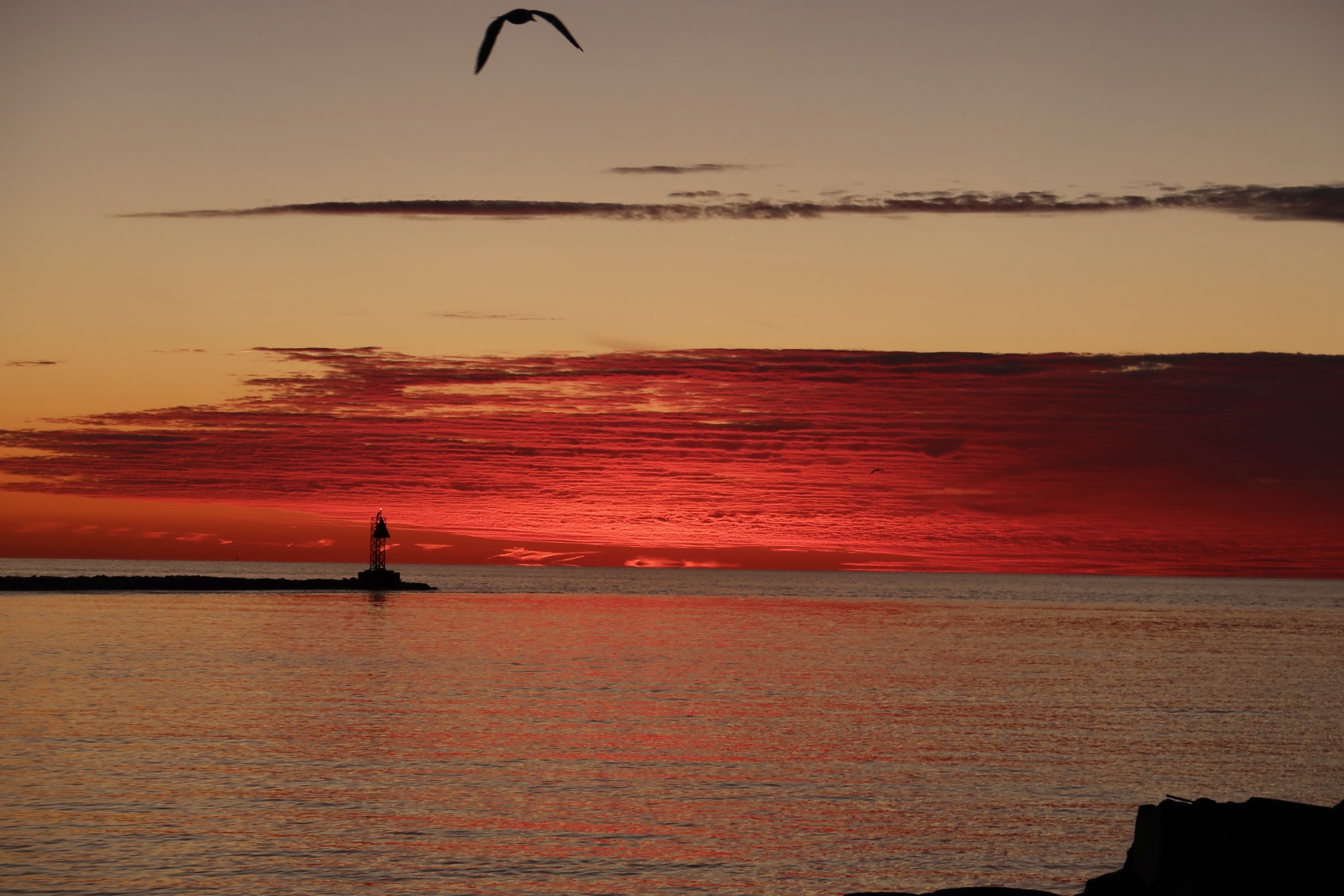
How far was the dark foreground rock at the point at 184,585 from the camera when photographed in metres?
148

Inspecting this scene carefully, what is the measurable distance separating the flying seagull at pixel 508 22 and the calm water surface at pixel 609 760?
1387 cm

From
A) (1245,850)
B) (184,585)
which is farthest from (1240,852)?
(184,585)

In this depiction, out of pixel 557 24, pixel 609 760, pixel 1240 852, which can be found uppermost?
pixel 557 24

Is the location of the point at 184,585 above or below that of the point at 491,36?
below

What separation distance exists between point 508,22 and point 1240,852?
51.1ft

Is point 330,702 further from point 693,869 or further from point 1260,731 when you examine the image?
point 1260,731

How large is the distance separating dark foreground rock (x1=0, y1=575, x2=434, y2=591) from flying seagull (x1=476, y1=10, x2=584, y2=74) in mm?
147412

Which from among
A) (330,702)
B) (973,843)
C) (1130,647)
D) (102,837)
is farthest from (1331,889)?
(1130,647)

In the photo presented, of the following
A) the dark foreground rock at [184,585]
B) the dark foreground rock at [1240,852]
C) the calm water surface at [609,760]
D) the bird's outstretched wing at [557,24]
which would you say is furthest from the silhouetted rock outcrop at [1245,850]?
the dark foreground rock at [184,585]

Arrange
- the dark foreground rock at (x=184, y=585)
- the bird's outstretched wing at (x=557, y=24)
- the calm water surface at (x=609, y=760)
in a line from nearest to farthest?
the bird's outstretched wing at (x=557, y=24), the calm water surface at (x=609, y=760), the dark foreground rock at (x=184, y=585)

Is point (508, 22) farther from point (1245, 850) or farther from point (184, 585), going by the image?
point (184, 585)

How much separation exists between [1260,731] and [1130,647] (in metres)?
41.8

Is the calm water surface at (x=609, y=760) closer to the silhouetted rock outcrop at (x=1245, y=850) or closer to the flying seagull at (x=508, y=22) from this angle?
the silhouetted rock outcrop at (x=1245, y=850)

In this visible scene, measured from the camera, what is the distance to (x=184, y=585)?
522 feet
